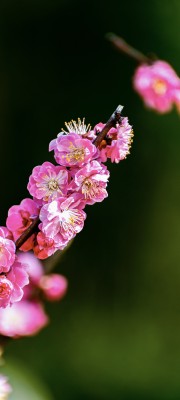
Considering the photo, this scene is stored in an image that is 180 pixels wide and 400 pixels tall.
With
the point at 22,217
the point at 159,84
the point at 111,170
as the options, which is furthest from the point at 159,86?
the point at 22,217

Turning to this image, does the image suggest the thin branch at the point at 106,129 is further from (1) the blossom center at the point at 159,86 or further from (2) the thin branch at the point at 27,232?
(1) the blossom center at the point at 159,86

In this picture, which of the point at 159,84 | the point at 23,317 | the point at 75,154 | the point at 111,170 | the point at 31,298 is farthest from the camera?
the point at 111,170

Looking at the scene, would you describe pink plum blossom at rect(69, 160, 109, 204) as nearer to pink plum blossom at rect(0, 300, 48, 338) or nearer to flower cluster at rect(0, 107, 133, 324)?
flower cluster at rect(0, 107, 133, 324)

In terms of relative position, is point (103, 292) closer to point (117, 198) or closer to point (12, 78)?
point (117, 198)

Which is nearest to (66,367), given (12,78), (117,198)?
(117,198)

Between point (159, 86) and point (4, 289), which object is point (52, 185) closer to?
point (4, 289)

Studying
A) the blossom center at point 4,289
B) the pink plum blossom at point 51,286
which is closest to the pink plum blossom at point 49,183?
the blossom center at point 4,289
